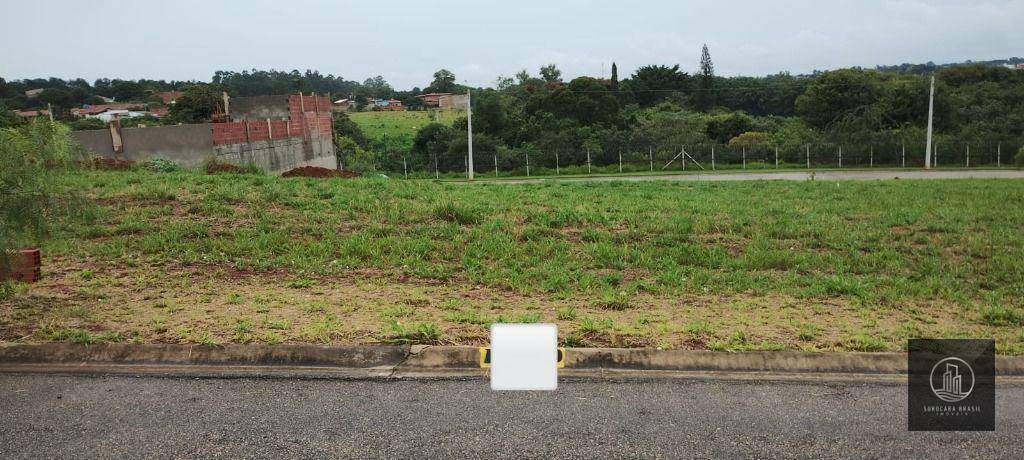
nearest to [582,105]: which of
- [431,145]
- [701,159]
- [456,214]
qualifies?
[431,145]

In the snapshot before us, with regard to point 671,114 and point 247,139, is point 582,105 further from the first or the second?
point 247,139

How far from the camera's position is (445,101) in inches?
2724

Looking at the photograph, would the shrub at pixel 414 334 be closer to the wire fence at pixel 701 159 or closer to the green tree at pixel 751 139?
the wire fence at pixel 701 159

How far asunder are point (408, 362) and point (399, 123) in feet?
197

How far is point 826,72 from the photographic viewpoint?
54.9 meters

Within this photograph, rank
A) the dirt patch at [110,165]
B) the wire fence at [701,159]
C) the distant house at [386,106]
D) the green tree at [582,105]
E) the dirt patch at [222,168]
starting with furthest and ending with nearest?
the distant house at [386,106], the green tree at [582,105], the wire fence at [701,159], the dirt patch at [222,168], the dirt patch at [110,165]

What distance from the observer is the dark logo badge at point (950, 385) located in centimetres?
362

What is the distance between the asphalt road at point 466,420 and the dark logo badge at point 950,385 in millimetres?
79

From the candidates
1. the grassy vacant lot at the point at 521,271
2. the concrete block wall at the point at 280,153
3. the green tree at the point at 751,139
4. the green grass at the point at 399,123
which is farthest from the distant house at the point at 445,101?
the grassy vacant lot at the point at 521,271

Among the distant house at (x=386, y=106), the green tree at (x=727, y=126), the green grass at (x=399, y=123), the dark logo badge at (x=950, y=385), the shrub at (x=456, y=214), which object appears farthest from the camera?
the distant house at (x=386, y=106)

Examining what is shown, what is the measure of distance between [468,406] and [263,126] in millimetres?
21314

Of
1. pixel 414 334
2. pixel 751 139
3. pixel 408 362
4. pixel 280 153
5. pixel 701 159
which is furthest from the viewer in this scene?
pixel 751 139

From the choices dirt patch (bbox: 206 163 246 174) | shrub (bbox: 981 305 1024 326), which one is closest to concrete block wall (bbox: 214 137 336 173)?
dirt patch (bbox: 206 163 246 174)

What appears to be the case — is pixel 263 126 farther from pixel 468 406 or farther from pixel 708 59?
pixel 708 59
